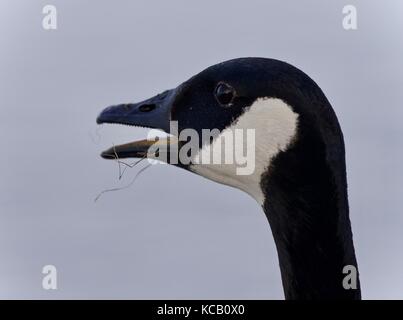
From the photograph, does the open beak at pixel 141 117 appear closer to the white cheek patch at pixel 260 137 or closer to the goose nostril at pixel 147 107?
the goose nostril at pixel 147 107

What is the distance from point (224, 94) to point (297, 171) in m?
0.75

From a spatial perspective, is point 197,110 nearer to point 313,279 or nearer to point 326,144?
point 326,144

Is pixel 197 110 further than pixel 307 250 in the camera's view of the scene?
Yes

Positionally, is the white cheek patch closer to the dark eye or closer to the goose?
the goose

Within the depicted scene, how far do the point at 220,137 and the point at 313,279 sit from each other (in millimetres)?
1153

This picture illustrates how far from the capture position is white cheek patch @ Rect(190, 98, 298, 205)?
196 inches

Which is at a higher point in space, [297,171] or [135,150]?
[135,150]

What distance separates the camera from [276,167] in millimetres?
5039

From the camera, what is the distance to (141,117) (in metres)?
5.59

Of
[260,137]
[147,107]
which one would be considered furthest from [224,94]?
[147,107]

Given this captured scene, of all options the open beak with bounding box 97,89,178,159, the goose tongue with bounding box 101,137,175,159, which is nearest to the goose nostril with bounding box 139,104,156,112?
the open beak with bounding box 97,89,178,159

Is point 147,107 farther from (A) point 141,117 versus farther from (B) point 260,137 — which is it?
(B) point 260,137
